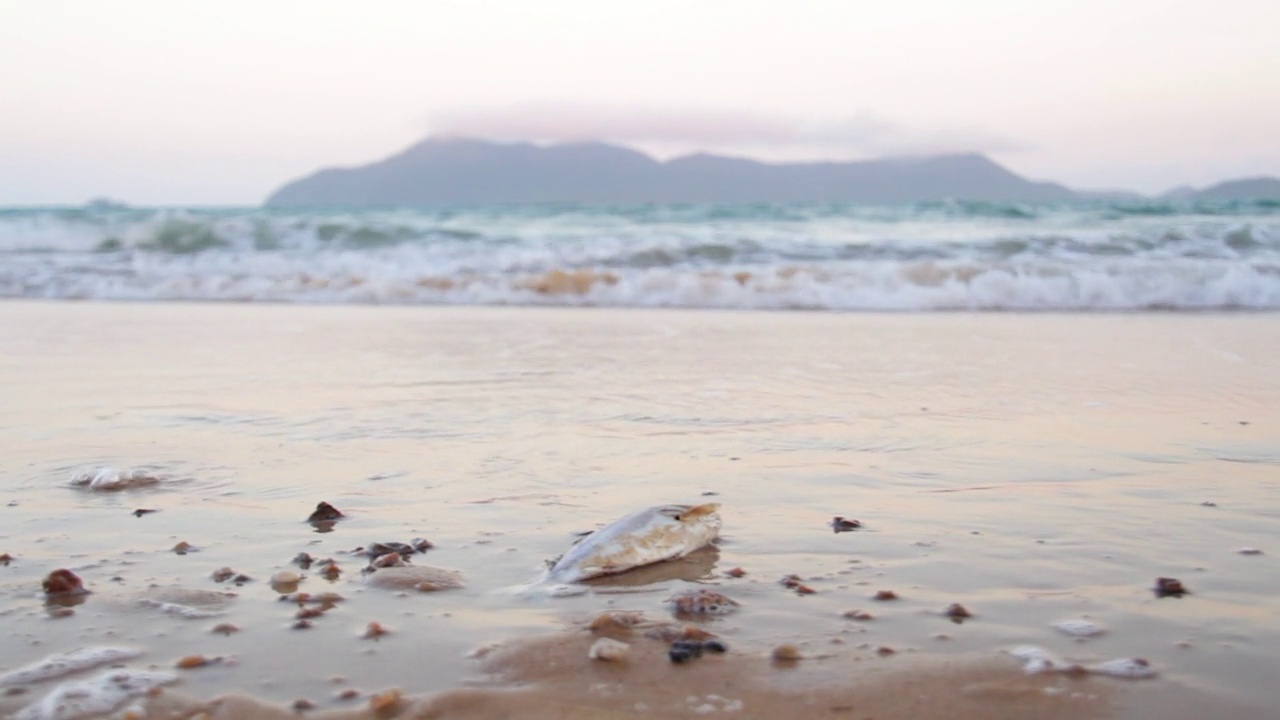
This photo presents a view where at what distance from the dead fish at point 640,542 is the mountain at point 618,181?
36181mm

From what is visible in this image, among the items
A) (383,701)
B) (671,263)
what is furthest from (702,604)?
(671,263)

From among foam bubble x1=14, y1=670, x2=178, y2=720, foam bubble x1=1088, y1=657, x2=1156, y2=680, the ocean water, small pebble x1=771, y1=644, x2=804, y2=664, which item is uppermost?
the ocean water

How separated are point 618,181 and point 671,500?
1811 inches

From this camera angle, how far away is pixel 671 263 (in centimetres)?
1373

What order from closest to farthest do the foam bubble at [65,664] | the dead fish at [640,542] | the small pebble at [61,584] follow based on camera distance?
the foam bubble at [65,664], the small pebble at [61,584], the dead fish at [640,542]

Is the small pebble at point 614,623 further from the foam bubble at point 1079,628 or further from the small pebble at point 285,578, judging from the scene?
the foam bubble at point 1079,628

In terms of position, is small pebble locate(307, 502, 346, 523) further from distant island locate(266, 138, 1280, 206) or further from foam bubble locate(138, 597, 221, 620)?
distant island locate(266, 138, 1280, 206)

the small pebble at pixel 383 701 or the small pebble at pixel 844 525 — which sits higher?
the small pebble at pixel 383 701

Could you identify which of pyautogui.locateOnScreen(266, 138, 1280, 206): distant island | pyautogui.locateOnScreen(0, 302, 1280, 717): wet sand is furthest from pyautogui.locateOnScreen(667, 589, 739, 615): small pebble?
pyautogui.locateOnScreen(266, 138, 1280, 206): distant island

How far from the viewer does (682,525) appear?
2.65 metres

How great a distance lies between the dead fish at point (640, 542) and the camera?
2.50 m

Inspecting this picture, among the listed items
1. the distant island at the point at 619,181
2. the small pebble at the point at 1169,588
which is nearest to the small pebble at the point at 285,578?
the small pebble at the point at 1169,588

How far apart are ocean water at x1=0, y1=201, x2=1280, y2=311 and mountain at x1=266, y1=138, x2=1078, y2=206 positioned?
20.2 metres

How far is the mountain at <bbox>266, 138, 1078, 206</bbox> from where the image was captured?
41.0 metres
